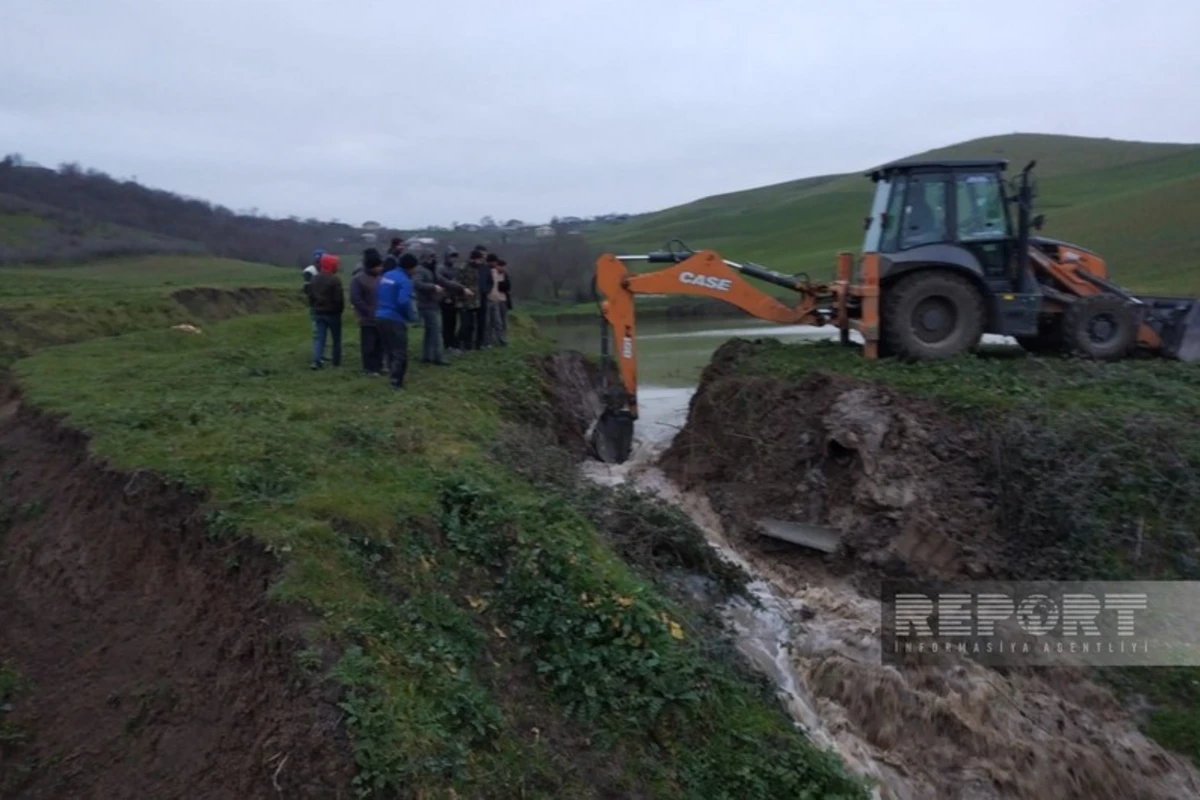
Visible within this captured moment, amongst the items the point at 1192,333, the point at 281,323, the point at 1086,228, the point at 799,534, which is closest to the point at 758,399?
the point at 799,534

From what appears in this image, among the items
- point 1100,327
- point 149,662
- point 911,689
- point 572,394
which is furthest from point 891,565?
point 572,394

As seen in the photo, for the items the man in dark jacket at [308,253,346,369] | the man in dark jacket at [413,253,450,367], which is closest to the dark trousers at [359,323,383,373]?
the man in dark jacket at [308,253,346,369]

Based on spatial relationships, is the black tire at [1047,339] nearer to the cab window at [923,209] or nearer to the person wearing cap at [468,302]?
the cab window at [923,209]

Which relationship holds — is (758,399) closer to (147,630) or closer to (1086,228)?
(147,630)

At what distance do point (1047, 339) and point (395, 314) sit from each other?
869 centimetres

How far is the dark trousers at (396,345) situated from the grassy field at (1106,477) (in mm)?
5629

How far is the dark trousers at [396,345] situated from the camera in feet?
42.5

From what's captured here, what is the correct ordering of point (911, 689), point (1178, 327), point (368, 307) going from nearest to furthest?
1. point (911, 689)
2. point (1178, 327)
3. point (368, 307)

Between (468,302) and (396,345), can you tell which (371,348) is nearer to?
(396,345)

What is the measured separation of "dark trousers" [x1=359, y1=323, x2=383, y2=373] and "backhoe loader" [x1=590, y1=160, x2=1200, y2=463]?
3.01 m

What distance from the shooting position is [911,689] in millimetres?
8609

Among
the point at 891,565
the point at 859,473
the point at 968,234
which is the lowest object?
the point at 891,565

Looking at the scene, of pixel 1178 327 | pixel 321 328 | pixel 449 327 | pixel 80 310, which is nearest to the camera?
pixel 1178 327

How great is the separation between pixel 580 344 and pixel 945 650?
24892 millimetres
